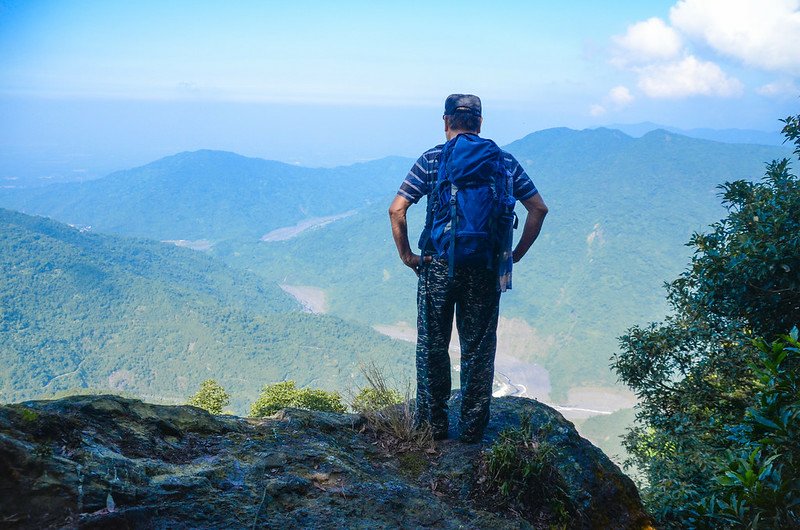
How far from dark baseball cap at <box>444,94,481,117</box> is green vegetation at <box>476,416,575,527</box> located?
283cm

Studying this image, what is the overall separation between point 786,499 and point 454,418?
3245mm

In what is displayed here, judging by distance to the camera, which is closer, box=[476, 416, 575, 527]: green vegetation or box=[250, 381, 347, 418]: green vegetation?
box=[476, 416, 575, 527]: green vegetation

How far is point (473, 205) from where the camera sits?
4.63 meters

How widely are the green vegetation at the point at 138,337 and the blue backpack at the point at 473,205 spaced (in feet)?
420

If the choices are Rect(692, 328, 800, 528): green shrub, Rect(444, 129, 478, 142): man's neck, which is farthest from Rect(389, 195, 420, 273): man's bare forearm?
Rect(692, 328, 800, 528): green shrub

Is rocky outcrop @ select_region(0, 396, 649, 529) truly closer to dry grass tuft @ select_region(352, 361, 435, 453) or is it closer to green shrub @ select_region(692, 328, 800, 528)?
dry grass tuft @ select_region(352, 361, 435, 453)

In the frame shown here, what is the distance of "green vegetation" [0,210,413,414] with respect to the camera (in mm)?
143625

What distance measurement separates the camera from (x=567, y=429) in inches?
211

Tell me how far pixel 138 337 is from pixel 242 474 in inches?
7273

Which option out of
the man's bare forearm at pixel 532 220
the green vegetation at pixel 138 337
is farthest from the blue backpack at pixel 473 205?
the green vegetation at pixel 138 337

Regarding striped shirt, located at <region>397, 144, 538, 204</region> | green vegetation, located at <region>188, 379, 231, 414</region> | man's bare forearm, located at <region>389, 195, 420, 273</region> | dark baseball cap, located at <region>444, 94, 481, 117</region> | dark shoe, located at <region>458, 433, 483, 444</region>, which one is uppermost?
dark baseball cap, located at <region>444, 94, 481, 117</region>

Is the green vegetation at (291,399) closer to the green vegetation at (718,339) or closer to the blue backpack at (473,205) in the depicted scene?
the green vegetation at (718,339)

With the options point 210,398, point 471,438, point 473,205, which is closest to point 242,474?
point 471,438

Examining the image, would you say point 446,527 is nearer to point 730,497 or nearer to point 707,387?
point 730,497
